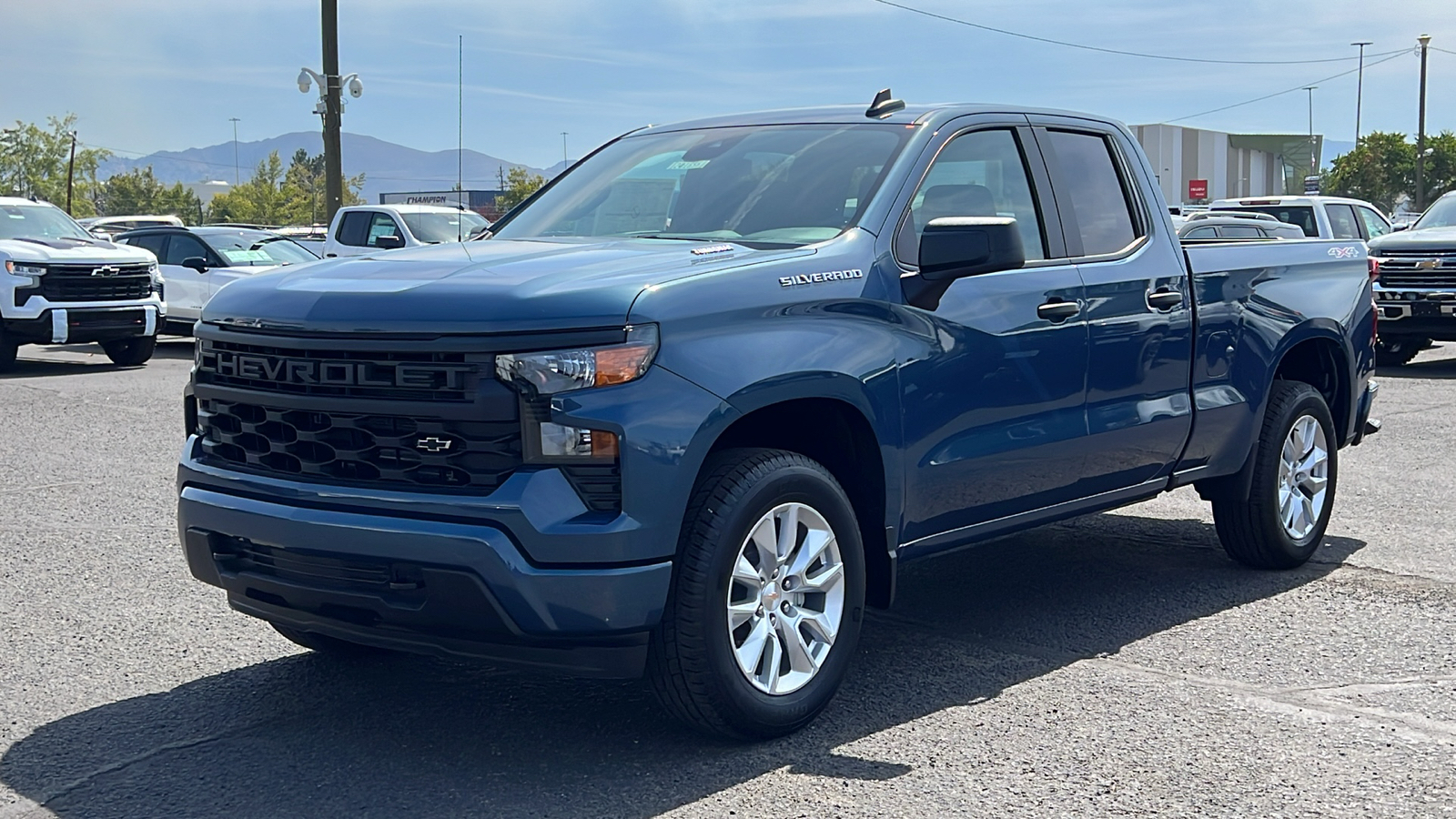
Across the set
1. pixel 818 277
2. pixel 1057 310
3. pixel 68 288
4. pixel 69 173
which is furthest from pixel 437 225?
pixel 69 173

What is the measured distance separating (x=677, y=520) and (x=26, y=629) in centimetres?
300

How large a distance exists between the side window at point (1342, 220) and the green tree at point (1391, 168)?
6606 cm

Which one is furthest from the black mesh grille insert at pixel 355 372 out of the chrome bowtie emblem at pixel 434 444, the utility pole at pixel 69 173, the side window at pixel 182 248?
the utility pole at pixel 69 173

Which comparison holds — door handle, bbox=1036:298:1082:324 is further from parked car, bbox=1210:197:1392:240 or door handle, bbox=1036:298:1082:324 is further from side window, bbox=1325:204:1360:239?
side window, bbox=1325:204:1360:239

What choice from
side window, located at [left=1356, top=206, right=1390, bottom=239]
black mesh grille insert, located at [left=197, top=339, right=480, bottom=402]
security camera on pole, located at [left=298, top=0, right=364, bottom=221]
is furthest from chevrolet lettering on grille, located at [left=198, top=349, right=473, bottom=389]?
security camera on pole, located at [left=298, top=0, right=364, bottom=221]

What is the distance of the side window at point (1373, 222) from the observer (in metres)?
20.5

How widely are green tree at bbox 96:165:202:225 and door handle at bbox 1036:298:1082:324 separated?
124 metres

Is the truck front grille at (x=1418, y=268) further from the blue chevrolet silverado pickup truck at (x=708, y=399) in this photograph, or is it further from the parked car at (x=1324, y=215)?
the blue chevrolet silverado pickup truck at (x=708, y=399)

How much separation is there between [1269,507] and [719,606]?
342 cm

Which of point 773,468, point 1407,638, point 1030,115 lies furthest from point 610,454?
point 1407,638

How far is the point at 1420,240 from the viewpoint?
1655 cm

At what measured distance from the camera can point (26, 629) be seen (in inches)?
230

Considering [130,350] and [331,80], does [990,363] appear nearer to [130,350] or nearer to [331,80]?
[130,350]

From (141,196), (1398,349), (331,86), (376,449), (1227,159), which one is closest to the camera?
(376,449)
